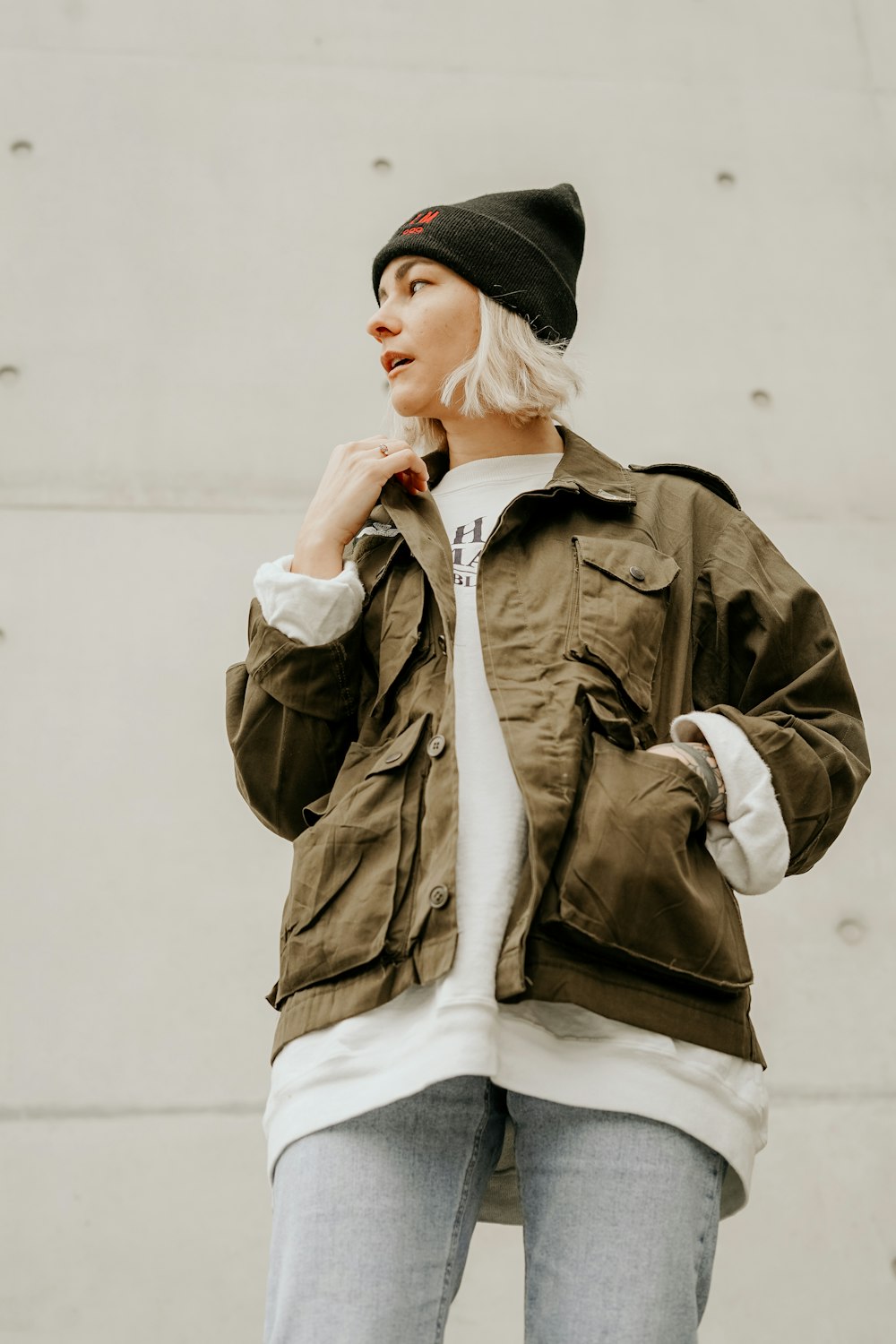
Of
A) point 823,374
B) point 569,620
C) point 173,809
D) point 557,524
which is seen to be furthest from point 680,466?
point 823,374

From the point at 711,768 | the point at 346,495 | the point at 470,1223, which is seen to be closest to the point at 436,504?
the point at 346,495

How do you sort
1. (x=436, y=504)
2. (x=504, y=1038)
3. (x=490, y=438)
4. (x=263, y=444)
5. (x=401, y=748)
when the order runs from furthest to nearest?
(x=263, y=444), (x=490, y=438), (x=436, y=504), (x=401, y=748), (x=504, y=1038)

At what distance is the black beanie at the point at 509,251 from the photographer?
160 cm

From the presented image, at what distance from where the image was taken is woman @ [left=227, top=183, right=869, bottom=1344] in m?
1.14

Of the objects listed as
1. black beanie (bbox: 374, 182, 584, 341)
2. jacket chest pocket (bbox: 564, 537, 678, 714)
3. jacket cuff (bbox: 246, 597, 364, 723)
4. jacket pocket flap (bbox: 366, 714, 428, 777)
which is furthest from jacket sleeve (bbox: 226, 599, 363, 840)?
black beanie (bbox: 374, 182, 584, 341)

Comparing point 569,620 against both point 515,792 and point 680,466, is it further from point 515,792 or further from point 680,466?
point 680,466

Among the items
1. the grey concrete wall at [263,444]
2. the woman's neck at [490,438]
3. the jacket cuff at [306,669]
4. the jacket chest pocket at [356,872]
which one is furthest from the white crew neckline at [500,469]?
the grey concrete wall at [263,444]

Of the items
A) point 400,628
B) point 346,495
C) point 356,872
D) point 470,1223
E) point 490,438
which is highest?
point 490,438

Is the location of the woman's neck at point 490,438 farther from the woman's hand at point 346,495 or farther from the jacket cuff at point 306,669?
the jacket cuff at point 306,669

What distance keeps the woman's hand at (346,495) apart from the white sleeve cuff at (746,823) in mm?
408

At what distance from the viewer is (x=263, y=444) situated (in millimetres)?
2764

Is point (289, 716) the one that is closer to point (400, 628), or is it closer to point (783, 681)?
point (400, 628)

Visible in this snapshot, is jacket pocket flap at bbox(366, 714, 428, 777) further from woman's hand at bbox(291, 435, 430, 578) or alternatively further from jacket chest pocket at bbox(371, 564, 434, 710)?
woman's hand at bbox(291, 435, 430, 578)

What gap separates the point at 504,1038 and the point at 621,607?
1.38ft
